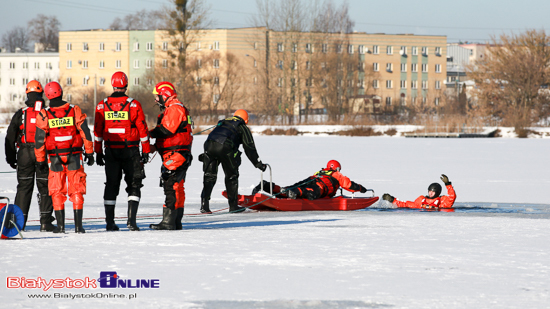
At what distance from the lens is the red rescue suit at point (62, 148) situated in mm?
6730

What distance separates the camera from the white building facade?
9200 cm

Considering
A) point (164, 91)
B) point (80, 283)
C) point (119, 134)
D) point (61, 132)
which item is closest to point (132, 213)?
point (119, 134)

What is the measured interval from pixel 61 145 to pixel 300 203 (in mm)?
4112

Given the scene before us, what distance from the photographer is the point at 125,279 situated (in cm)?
507

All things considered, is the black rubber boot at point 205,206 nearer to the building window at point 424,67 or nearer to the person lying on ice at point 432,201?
the person lying on ice at point 432,201

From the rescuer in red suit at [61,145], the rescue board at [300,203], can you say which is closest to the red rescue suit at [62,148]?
the rescuer in red suit at [61,145]

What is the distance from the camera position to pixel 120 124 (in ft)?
22.9

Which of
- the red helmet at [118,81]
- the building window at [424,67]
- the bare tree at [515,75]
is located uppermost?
the building window at [424,67]

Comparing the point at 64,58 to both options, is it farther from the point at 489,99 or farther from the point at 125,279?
the point at 125,279

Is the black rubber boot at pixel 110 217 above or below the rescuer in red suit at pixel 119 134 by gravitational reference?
below

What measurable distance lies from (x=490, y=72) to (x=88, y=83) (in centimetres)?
5549

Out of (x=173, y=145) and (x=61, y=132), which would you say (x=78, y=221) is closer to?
(x=61, y=132)

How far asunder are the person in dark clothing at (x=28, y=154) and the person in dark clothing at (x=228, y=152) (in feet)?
9.23

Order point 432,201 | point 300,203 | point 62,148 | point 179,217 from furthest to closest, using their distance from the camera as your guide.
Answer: point 432,201, point 300,203, point 179,217, point 62,148
